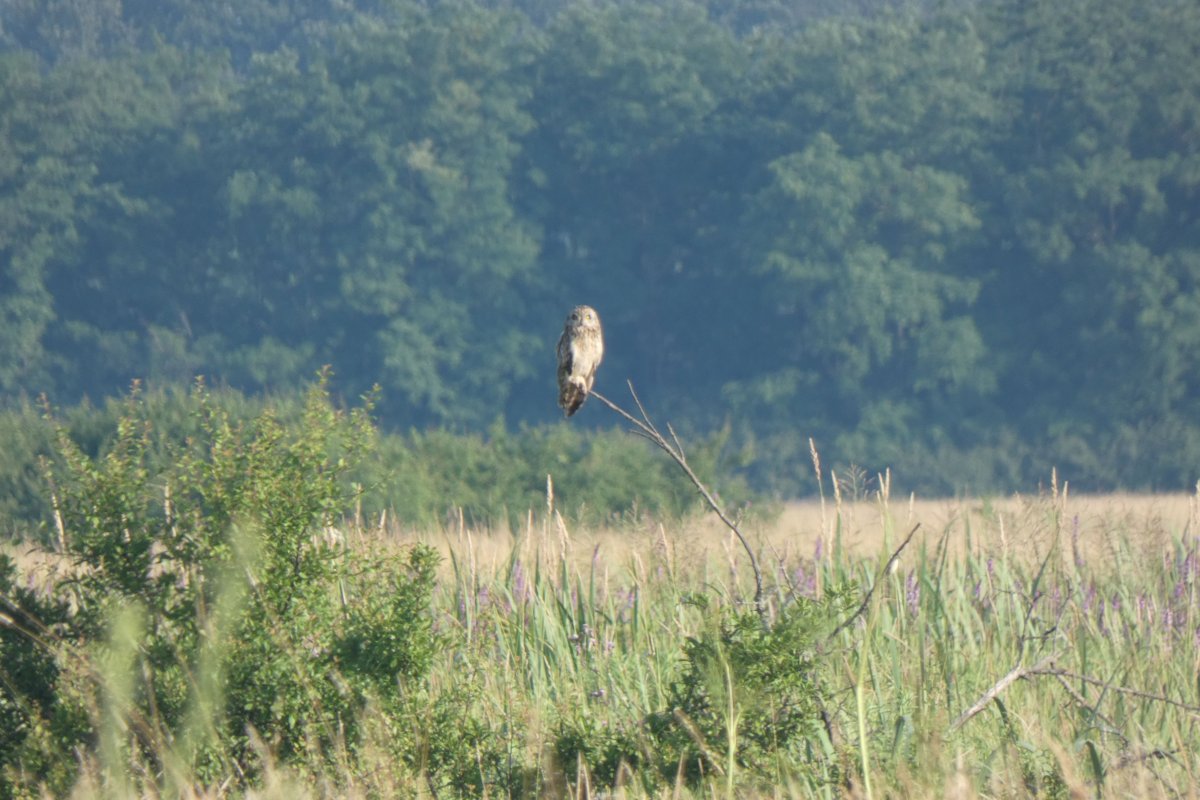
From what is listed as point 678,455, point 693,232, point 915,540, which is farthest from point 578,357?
point 693,232

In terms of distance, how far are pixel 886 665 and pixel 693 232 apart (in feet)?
108

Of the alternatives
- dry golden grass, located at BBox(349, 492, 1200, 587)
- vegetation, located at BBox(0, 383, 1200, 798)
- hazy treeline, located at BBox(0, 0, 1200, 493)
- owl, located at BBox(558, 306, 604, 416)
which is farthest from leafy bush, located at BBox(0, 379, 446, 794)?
hazy treeline, located at BBox(0, 0, 1200, 493)

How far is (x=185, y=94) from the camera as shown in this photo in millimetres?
47281

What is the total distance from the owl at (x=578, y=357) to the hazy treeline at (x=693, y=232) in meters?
30.4

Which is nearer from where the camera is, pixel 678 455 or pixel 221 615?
pixel 678 455

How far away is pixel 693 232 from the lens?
37969mm

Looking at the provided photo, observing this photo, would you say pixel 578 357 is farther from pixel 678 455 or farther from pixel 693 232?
pixel 693 232

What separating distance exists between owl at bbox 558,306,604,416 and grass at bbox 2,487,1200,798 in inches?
26.6

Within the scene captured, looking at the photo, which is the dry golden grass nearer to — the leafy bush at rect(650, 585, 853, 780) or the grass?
the grass

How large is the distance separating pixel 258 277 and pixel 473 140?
6.26 metres

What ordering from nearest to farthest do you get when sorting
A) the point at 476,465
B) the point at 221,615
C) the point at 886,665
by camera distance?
the point at 221,615
the point at 886,665
the point at 476,465

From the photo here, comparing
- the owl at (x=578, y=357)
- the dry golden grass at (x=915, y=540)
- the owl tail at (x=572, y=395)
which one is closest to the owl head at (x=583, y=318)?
the owl at (x=578, y=357)

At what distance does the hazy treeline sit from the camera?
35.0 metres

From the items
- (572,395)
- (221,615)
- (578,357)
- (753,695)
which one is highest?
(578,357)
